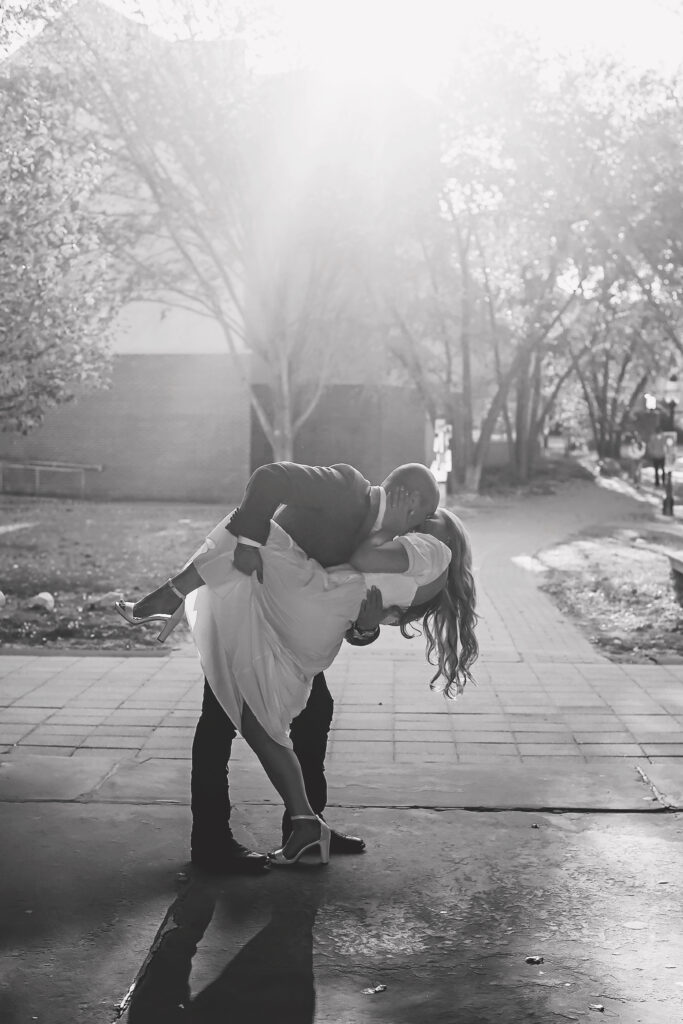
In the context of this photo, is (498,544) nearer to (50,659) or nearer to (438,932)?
(50,659)

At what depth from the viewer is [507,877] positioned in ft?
14.5

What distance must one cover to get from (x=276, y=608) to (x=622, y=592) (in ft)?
29.8

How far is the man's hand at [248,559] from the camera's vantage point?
428 cm

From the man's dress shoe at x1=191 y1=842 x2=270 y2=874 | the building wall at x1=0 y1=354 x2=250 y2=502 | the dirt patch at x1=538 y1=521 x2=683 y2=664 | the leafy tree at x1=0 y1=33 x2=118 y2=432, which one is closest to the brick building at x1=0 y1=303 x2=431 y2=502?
the building wall at x1=0 y1=354 x2=250 y2=502

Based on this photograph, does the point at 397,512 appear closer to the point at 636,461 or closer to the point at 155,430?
the point at 155,430

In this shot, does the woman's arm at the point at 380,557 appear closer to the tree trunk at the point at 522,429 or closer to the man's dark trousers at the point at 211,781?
the man's dark trousers at the point at 211,781

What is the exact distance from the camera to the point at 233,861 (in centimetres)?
439

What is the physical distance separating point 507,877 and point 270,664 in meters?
1.16

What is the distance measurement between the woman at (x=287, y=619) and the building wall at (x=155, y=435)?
24992 millimetres

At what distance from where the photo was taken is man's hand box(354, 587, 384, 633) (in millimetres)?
4359

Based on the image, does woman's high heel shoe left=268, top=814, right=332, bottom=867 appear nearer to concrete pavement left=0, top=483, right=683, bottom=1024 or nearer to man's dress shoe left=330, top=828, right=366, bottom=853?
concrete pavement left=0, top=483, right=683, bottom=1024

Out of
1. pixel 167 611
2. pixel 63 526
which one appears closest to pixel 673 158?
pixel 63 526

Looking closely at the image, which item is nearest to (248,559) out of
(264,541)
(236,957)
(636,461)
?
(264,541)

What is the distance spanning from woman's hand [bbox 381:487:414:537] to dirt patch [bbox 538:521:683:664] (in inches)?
182
